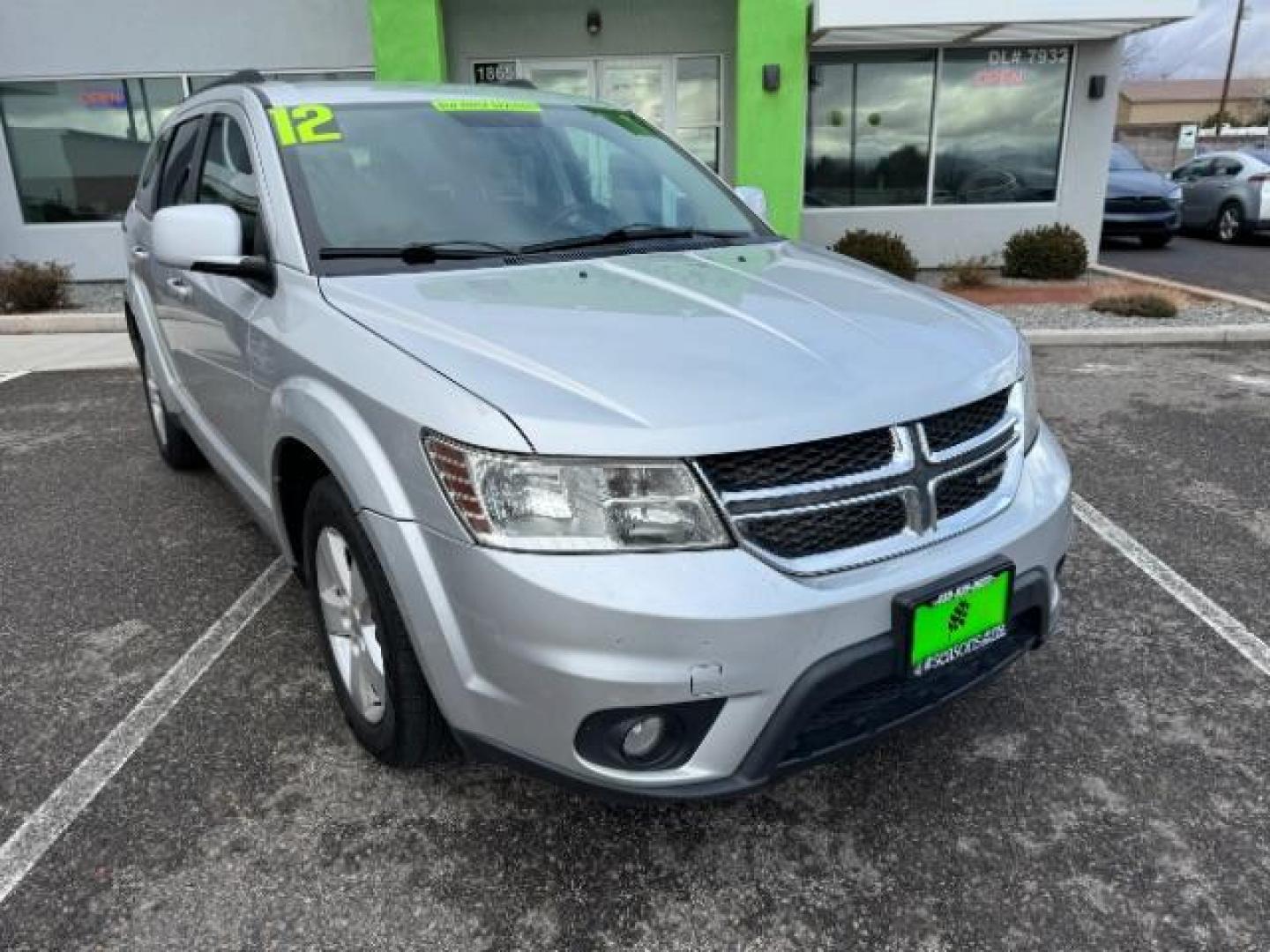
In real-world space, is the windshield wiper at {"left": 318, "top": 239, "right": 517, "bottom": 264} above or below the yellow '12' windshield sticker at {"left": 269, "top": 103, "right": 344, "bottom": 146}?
below

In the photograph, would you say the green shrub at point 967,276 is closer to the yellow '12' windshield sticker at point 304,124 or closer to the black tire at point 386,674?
the yellow '12' windshield sticker at point 304,124

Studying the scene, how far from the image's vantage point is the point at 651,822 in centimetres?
243

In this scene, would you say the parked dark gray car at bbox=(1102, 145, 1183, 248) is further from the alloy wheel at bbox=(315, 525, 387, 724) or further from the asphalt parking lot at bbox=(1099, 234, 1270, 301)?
the alloy wheel at bbox=(315, 525, 387, 724)

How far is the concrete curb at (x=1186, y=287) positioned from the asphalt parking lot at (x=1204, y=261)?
0.29 m

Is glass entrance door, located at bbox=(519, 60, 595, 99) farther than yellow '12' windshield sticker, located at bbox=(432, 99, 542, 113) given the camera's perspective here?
Yes

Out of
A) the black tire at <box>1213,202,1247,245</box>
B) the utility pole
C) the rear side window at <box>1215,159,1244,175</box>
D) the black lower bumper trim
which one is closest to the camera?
the black lower bumper trim

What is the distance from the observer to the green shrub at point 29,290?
1002 centimetres

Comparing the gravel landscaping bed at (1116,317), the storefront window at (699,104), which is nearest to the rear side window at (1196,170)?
the gravel landscaping bed at (1116,317)

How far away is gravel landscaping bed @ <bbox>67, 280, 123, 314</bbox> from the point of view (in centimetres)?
Result: 1042

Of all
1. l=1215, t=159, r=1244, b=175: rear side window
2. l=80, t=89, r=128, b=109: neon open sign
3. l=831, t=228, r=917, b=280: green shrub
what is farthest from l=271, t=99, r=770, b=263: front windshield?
l=1215, t=159, r=1244, b=175: rear side window

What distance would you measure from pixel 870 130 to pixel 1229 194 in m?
8.44

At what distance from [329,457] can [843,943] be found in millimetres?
1569

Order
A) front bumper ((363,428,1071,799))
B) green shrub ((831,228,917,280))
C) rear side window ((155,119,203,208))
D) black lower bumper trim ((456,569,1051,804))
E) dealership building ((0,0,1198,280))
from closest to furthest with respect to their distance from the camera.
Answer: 1. front bumper ((363,428,1071,799))
2. black lower bumper trim ((456,569,1051,804))
3. rear side window ((155,119,203,208))
4. green shrub ((831,228,917,280))
5. dealership building ((0,0,1198,280))

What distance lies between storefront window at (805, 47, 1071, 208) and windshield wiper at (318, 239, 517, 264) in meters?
9.83
